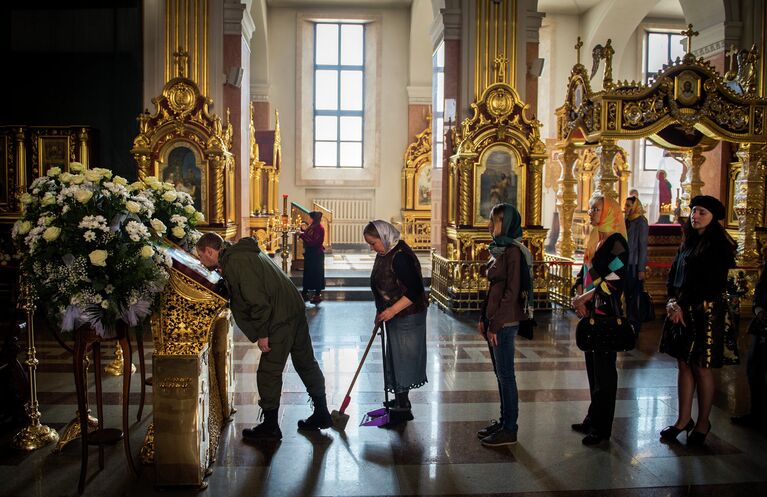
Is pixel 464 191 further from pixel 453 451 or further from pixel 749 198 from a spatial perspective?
pixel 453 451

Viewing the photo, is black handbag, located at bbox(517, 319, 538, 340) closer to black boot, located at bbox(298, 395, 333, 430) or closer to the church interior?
the church interior

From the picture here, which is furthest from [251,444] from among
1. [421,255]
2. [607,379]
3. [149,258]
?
[421,255]

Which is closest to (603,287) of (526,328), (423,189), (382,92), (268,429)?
(526,328)

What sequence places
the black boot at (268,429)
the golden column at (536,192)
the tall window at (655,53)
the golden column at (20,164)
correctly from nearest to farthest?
the black boot at (268,429) < the golden column at (536,192) < the golden column at (20,164) < the tall window at (655,53)

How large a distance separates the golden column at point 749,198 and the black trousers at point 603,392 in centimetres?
685

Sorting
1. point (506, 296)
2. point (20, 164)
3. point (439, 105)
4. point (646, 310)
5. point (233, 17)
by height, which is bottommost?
point (646, 310)

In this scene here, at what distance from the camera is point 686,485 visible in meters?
4.40

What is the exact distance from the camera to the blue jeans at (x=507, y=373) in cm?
491

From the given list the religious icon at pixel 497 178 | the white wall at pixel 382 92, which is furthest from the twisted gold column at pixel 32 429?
the white wall at pixel 382 92

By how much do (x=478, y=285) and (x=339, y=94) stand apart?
12335 millimetres

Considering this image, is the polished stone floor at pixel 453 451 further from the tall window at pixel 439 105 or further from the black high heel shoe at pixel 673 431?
the tall window at pixel 439 105

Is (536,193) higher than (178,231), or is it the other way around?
(536,193)

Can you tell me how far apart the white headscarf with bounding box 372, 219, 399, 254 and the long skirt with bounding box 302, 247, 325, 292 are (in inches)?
245

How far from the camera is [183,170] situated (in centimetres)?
1091
